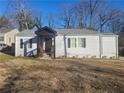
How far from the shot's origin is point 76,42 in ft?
99.7

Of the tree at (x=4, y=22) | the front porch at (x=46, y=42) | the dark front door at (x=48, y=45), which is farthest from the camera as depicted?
the tree at (x=4, y=22)

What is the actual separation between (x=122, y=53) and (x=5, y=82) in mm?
25880

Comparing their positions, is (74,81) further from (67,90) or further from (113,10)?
(113,10)

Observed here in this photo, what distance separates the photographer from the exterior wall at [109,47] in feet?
101

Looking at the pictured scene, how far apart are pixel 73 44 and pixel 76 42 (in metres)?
0.41

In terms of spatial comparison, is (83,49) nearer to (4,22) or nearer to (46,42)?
(46,42)

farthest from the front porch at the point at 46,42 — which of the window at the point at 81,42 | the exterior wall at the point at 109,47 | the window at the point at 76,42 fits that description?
the exterior wall at the point at 109,47

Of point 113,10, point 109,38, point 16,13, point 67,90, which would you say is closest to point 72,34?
point 109,38

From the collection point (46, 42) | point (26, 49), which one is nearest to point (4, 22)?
point (26, 49)

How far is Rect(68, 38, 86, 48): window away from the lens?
30.3 metres

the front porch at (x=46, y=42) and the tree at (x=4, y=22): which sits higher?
the tree at (x=4, y=22)

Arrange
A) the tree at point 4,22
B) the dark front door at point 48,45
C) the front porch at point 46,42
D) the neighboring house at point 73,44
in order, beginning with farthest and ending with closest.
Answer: the tree at point 4,22, the dark front door at point 48,45, the neighboring house at point 73,44, the front porch at point 46,42

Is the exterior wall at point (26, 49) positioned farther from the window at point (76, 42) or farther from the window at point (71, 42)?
the window at point (76, 42)

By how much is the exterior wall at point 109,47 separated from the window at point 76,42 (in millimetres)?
2098
